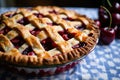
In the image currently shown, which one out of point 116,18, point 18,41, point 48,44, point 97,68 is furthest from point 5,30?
point 116,18

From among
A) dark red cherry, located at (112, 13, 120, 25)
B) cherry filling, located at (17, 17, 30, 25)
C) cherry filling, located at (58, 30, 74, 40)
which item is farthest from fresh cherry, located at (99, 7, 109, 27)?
cherry filling, located at (17, 17, 30, 25)

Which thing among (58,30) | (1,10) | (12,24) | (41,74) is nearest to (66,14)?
(58,30)

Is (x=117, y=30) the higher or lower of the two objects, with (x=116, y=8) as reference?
lower

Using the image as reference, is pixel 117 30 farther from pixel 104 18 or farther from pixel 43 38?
pixel 43 38

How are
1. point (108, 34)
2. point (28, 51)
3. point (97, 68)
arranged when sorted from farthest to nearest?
1. point (108, 34)
2. point (97, 68)
3. point (28, 51)

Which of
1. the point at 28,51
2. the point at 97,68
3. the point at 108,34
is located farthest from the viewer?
the point at 108,34

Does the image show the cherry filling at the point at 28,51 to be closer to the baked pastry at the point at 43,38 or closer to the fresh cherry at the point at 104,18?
the baked pastry at the point at 43,38

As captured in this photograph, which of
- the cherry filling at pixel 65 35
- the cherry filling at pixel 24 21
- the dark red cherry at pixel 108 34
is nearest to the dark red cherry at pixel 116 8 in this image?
the dark red cherry at pixel 108 34
